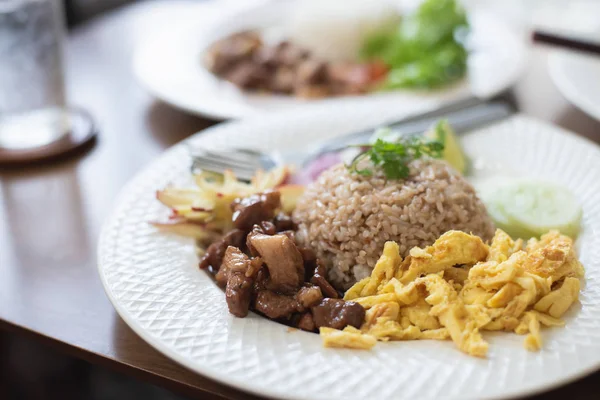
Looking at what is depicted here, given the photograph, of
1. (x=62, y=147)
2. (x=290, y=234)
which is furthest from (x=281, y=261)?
(x=62, y=147)

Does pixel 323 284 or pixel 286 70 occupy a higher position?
pixel 323 284

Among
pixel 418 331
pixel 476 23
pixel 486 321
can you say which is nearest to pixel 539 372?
pixel 486 321

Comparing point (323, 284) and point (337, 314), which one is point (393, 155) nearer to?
point (323, 284)

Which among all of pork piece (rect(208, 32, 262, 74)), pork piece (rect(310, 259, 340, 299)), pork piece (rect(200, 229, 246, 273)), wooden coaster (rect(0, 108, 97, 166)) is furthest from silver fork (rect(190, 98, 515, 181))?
pork piece (rect(208, 32, 262, 74))

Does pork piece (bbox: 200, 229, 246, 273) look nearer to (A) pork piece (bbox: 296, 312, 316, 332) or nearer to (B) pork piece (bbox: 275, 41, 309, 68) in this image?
(A) pork piece (bbox: 296, 312, 316, 332)

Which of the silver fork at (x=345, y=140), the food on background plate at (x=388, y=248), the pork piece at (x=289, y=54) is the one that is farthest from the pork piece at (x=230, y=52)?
the food on background plate at (x=388, y=248)

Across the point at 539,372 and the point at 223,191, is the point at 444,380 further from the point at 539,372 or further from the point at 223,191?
the point at 223,191
